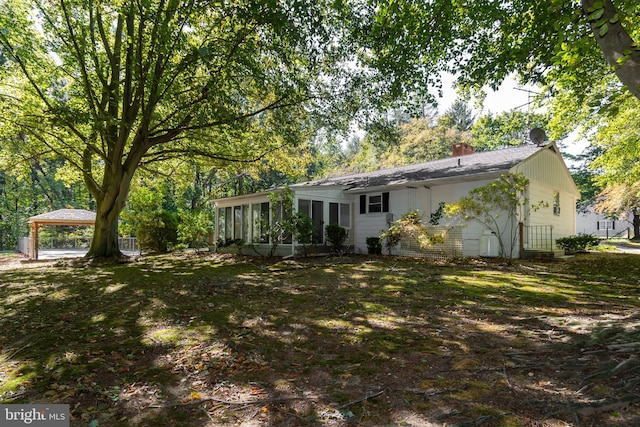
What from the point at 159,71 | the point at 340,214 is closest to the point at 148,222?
the point at 159,71

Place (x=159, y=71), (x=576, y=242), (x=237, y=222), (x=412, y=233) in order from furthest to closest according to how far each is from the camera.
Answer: (x=237, y=222) < (x=576, y=242) < (x=412, y=233) < (x=159, y=71)

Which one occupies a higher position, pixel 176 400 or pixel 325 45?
pixel 325 45

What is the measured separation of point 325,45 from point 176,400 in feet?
34.8

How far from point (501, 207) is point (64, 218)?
2185cm

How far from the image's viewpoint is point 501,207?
11469 millimetres

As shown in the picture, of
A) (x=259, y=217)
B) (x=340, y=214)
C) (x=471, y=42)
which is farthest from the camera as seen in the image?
(x=340, y=214)

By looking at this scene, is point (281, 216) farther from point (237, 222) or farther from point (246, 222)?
point (237, 222)

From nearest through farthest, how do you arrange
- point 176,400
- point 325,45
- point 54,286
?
point 176,400 < point 54,286 < point 325,45

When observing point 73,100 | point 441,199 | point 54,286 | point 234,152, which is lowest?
point 54,286

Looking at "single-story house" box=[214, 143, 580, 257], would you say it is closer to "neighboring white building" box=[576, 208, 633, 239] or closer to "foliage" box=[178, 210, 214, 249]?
"foliage" box=[178, 210, 214, 249]

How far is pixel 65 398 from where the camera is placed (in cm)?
267

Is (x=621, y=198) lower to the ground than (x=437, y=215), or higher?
higher

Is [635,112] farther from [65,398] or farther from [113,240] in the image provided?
[113,240]

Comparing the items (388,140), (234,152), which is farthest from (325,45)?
(234,152)
